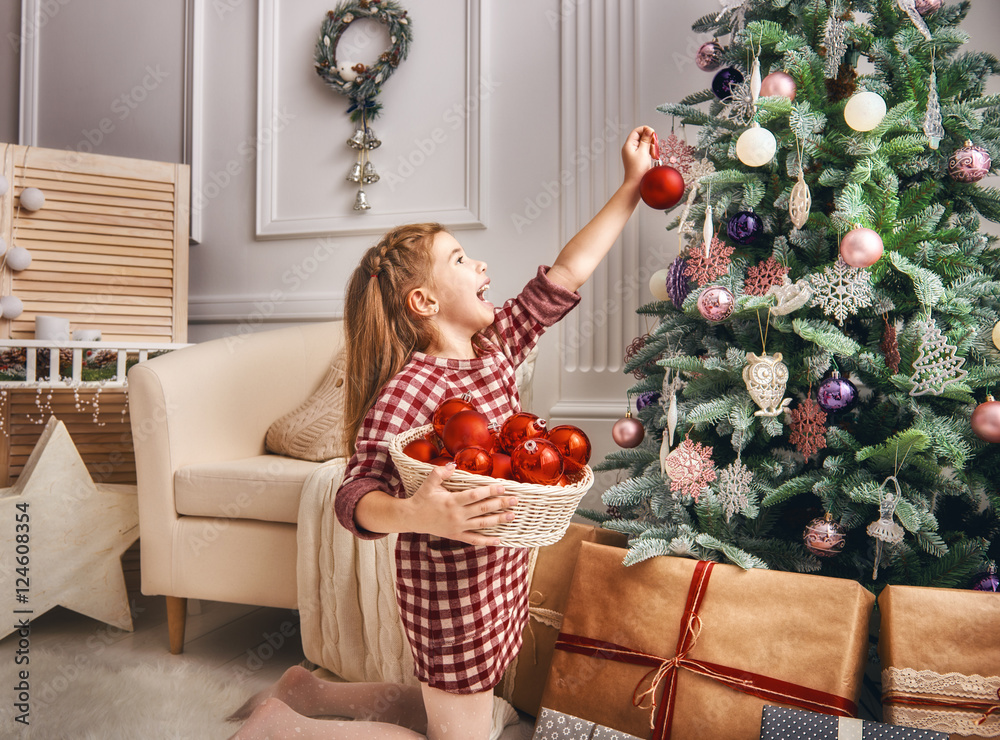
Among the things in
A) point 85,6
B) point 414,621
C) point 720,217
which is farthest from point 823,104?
point 85,6

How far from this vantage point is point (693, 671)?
1.08 metres

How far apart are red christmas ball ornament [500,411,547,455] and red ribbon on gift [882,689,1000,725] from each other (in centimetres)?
66

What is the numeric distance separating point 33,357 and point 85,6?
5.24ft

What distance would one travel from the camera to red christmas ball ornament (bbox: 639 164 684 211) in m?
1.13

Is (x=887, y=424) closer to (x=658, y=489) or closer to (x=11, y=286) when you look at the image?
(x=658, y=489)

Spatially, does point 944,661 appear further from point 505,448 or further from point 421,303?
point 421,303

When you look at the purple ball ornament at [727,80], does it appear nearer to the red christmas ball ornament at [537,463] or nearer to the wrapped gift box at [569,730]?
the red christmas ball ornament at [537,463]

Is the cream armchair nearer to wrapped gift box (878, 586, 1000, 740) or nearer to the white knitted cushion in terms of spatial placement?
the white knitted cushion

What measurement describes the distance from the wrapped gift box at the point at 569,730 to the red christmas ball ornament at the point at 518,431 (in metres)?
0.51

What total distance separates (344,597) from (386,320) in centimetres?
73

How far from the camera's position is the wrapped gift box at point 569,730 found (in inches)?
41.1

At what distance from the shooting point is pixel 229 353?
6.29 feet

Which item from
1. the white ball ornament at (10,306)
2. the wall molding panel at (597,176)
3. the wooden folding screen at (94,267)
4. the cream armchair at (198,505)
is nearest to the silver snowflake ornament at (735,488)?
the wall molding panel at (597,176)

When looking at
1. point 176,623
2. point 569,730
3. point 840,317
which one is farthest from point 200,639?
point 840,317
